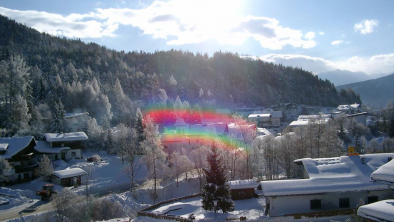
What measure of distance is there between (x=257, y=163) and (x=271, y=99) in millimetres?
95535

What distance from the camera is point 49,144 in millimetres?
42562

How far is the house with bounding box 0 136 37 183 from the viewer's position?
36.0 meters

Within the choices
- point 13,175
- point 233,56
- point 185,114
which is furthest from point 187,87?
point 13,175

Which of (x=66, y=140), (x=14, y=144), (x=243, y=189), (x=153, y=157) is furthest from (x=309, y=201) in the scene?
(x=14, y=144)

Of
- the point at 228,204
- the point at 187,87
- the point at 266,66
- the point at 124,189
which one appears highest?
the point at 266,66

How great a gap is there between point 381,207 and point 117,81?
258 ft

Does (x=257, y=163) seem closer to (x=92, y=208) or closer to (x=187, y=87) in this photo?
(x=92, y=208)

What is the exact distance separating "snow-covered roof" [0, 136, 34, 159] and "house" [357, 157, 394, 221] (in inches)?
1431

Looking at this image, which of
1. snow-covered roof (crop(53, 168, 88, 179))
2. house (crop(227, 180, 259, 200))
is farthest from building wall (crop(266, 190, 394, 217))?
snow-covered roof (crop(53, 168, 88, 179))

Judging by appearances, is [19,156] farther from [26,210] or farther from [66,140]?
[26,210]

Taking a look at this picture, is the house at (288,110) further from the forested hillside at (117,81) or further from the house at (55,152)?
the house at (55,152)

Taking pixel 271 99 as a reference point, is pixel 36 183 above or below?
below

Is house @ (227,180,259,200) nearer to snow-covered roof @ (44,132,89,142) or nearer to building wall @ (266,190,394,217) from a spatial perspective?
building wall @ (266,190,394,217)

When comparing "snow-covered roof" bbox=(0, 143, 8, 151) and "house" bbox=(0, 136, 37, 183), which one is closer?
"house" bbox=(0, 136, 37, 183)
